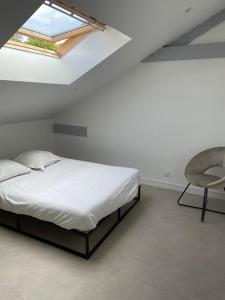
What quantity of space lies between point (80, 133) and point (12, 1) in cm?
291

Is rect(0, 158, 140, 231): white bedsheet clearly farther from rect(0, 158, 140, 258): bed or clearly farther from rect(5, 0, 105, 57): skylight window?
rect(5, 0, 105, 57): skylight window

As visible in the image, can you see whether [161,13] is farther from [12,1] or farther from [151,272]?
[151,272]

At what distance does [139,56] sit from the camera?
9.80 ft

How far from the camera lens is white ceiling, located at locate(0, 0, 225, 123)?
143 centimetres

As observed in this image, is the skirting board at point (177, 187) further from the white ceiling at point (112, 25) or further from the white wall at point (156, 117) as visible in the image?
the white ceiling at point (112, 25)

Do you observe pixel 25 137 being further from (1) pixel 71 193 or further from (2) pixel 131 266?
(2) pixel 131 266

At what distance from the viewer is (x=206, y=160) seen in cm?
299

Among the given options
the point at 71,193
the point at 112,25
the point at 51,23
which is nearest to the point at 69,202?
the point at 71,193

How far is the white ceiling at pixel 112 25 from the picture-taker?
1427mm

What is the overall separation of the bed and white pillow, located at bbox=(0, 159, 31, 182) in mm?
63

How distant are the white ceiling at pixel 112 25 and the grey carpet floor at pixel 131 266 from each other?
151 centimetres

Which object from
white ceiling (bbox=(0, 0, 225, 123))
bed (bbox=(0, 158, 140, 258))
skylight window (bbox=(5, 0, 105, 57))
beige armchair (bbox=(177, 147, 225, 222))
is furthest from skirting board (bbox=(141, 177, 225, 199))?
skylight window (bbox=(5, 0, 105, 57))

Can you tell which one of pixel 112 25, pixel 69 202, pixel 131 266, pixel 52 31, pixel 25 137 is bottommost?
pixel 131 266

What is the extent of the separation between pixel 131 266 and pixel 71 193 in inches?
34.8
